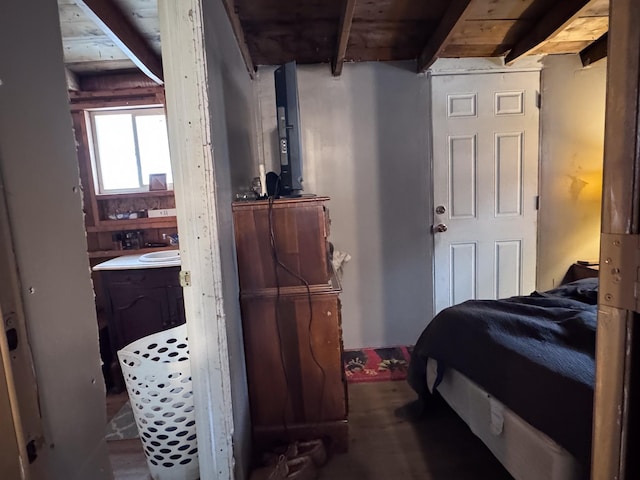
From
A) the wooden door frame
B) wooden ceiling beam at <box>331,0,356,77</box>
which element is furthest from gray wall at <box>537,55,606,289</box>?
the wooden door frame

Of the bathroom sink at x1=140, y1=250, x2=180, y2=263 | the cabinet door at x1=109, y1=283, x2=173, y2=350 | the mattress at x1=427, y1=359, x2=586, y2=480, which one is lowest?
the mattress at x1=427, y1=359, x2=586, y2=480

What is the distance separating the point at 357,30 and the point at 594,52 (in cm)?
187

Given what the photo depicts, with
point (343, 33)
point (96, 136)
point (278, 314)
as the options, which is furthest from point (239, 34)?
point (278, 314)

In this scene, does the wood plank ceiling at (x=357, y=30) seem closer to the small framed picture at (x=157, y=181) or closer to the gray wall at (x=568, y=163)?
the gray wall at (x=568, y=163)

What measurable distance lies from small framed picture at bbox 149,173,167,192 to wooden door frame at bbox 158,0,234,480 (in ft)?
5.95

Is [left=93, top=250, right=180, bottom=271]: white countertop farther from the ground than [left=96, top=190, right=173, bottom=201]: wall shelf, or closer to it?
closer to it

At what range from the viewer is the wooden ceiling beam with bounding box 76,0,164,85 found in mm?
1896

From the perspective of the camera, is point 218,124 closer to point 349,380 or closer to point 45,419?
point 45,419

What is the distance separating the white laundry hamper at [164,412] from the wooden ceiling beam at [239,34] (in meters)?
1.74

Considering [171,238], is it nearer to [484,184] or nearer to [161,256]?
[161,256]

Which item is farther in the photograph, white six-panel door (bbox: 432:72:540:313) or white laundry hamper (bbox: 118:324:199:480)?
white six-panel door (bbox: 432:72:540:313)

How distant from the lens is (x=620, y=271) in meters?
0.55

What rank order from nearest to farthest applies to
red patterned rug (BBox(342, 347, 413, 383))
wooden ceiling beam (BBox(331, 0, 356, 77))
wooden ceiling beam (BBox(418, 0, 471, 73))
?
1. wooden ceiling beam (BBox(331, 0, 356, 77))
2. wooden ceiling beam (BBox(418, 0, 471, 73))
3. red patterned rug (BBox(342, 347, 413, 383))

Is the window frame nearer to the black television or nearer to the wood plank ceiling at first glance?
the wood plank ceiling
